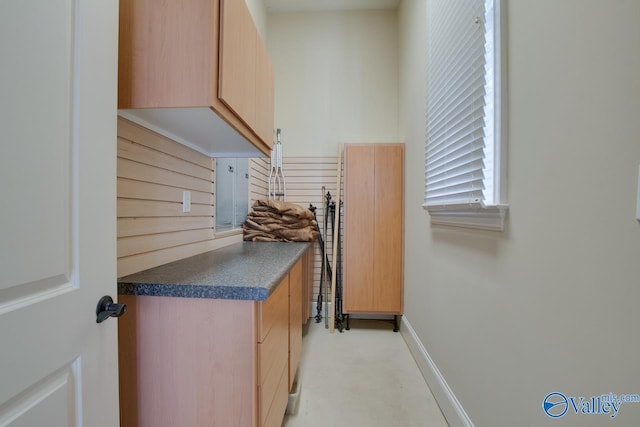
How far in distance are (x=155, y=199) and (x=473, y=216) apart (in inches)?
61.0

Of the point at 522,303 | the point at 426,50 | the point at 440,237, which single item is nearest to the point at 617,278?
the point at 522,303

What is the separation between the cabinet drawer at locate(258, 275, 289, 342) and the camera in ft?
3.18

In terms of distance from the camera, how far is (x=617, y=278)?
622 millimetres

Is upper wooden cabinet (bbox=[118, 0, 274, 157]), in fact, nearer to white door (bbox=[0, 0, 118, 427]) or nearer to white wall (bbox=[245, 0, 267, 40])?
white door (bbox=[0, 0, 118, 427])

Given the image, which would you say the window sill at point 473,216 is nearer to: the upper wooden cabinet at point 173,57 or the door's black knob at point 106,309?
the upper wooden cabinet at point 173,57

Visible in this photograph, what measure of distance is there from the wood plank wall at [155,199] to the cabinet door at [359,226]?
1427 millimetres

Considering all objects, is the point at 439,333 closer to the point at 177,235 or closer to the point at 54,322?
the point at 177,235

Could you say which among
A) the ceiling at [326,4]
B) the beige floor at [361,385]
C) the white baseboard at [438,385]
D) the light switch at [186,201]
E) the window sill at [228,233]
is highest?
the ceiling at [326,4]

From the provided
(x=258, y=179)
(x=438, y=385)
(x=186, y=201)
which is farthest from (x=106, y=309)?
(x=258, y=179)

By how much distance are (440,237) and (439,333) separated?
2.07 ft

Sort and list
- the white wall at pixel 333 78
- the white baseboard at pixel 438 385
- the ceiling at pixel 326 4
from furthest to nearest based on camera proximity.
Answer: the white wall at pixel 333 78 → the ceiling at pixel 326 4 → the white baseboard at pixel 438 385

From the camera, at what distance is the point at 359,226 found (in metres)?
2.66

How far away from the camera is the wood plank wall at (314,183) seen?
305 centimetres

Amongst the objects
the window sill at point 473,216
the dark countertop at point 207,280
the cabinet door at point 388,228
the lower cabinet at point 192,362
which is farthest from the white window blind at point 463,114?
the lower cabinet at point 192,362
